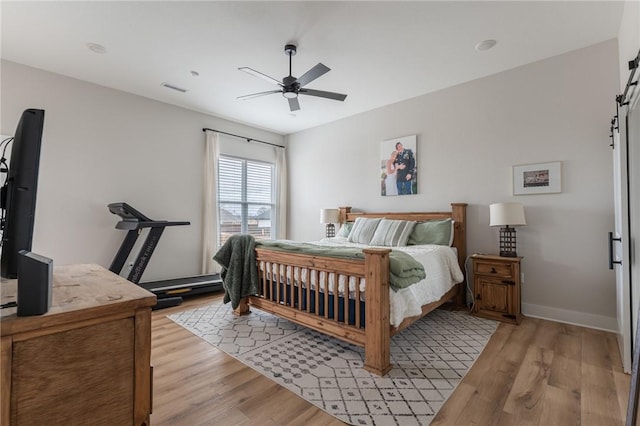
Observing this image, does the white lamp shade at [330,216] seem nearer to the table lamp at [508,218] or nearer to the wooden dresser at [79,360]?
the table lamp at [508,218]

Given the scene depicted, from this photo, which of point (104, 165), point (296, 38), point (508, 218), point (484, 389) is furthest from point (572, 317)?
point (104, 165)

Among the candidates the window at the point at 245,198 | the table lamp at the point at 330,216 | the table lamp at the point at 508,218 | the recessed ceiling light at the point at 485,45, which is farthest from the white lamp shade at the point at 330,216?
the recessed ceiling light at the point at 485,45

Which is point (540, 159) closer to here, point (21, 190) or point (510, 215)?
point (510, 215)

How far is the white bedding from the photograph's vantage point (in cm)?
226

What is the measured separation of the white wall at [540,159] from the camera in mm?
2965

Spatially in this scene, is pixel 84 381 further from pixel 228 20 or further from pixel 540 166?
pixel 540 166

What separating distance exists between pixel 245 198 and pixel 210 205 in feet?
2.58

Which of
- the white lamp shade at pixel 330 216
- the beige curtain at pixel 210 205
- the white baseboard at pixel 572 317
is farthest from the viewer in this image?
the white lamp shade at pixel 330 216

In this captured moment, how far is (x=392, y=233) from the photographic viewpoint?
381 centimetres

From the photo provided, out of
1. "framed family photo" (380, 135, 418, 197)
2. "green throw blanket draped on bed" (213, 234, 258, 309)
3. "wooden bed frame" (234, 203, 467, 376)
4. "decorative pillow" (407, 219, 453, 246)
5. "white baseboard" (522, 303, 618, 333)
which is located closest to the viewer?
"wooden bed frame" (234, 203, 467, 376)

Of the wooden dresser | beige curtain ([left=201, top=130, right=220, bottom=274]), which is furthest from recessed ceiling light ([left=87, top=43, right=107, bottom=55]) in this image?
the wooden dresser

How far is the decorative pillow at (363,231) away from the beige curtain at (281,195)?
2.04 meters

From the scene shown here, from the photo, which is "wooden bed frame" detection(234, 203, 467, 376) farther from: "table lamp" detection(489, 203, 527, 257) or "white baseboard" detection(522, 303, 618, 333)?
"white baseboard" detection(522, 303, 618, 333)

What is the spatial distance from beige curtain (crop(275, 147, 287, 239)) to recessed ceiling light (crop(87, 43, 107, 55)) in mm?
3266
